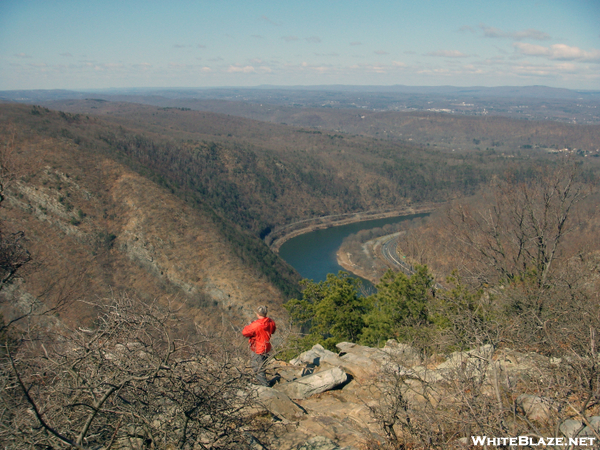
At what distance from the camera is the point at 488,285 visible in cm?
1465

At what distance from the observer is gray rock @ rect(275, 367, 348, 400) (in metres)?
9.55

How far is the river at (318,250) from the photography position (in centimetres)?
8188

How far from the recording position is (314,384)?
984 cm

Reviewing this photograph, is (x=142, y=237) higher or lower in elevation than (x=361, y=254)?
higher

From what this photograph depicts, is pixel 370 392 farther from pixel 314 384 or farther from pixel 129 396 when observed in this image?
pixel 129 396

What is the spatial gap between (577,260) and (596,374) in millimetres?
12316

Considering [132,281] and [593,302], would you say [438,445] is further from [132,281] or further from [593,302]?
[132,281]

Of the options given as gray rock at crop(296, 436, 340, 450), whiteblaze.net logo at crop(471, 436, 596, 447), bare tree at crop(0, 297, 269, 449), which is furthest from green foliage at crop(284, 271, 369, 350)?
bare tree at crop(0, 297, 269, 449)

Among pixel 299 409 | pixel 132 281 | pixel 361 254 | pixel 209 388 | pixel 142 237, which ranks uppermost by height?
pixel 209 388

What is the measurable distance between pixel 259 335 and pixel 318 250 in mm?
87459

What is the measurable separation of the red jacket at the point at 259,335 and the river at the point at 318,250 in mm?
62305

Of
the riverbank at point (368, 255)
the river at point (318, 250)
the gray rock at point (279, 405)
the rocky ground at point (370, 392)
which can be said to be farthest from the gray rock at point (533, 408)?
the river at point (318, 250)

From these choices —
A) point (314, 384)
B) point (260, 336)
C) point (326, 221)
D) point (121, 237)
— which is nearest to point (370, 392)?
point (314, 384)

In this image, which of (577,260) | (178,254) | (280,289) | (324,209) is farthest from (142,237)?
(324,209)
